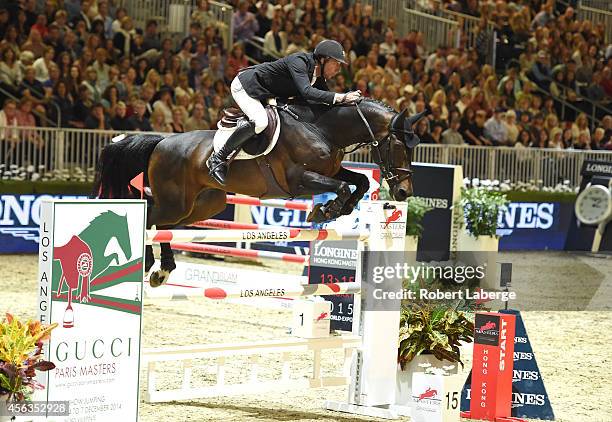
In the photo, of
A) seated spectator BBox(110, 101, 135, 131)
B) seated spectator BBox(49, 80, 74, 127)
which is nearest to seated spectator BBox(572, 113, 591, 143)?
seated spectator BBox(110, 101, 135, 131)

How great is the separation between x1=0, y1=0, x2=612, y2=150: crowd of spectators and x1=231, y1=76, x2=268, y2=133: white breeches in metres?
4.71

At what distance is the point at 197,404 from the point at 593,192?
9.68m

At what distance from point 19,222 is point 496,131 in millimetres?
7429

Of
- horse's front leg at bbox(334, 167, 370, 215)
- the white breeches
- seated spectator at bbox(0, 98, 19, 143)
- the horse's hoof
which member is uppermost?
seated spectator at bbox(0, 98, 19, 143)

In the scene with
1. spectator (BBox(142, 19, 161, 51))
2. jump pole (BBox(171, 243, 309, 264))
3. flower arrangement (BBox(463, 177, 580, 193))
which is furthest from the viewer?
flower arrangement (BBox(463, 177, 580, 193))

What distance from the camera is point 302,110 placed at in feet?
23.5

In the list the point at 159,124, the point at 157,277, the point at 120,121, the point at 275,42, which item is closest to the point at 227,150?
the point at 157,277

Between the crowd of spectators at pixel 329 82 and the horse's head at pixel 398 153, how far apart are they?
17.3ft

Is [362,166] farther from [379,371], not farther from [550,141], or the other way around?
[550,141]

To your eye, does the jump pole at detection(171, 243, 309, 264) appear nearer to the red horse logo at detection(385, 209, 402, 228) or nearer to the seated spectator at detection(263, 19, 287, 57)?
the red horse logo at detection(385, 209, 402, 228)

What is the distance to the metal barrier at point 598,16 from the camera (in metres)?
21.6

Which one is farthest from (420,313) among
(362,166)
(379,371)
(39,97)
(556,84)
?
(556,84)

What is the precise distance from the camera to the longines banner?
4375mm

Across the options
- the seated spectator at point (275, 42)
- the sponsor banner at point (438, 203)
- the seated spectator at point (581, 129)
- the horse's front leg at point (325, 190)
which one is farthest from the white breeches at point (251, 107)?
the seated spectator at point (581, 129)
